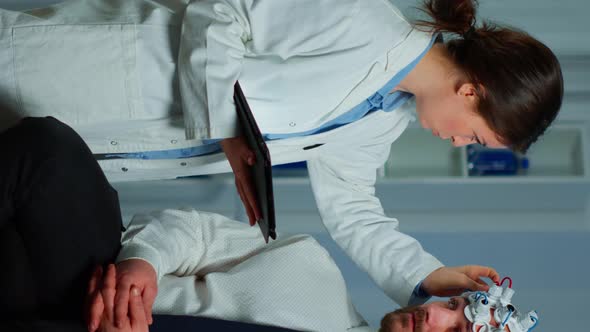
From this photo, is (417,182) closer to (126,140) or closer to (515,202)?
(515,202)

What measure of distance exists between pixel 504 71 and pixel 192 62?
0.59 meters

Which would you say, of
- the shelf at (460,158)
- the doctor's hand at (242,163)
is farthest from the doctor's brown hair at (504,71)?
the shelf at (460,158)

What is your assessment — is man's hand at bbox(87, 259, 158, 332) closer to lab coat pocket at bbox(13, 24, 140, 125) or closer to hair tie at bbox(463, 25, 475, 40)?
lab coat pocket at bbox(13, 24, 140, 125)

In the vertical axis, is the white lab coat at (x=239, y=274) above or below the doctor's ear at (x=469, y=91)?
below

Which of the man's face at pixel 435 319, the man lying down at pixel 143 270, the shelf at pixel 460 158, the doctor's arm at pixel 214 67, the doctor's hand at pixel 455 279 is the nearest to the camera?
the man lying down at pixel 143 270

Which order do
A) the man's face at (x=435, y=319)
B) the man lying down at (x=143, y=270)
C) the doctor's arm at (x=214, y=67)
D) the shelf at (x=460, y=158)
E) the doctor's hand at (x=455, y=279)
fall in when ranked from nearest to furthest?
the man lying down at (x=143, y=270) < the doctor's arm at (x=214, y=67) < the man's face at (x=435, y=319) < the doctor's hand at (x=455, y=279) < the shelf at (x=460, y=158)

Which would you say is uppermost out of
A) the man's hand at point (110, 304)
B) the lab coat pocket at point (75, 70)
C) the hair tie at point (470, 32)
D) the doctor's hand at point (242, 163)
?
the hair tie at point (470, 32)

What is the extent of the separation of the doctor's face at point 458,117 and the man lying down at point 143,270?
320 mm

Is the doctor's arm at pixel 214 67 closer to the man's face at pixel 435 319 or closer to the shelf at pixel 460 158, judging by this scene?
the man's face at pixel 435 319

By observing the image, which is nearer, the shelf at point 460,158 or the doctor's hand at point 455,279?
the doctor's hand at point 455,279

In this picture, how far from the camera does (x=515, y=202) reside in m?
2.13

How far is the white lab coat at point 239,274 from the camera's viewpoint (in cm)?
131

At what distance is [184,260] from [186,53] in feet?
1.43

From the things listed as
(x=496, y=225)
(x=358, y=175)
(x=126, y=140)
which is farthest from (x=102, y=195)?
(x=496, y=225)
